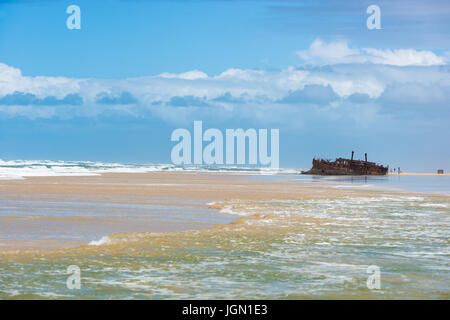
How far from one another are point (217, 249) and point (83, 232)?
3.69 metres

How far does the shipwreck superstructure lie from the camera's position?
95.4 m

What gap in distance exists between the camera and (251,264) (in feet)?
28.7

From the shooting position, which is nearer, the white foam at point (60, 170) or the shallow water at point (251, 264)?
the shallow water at point (251, 264)

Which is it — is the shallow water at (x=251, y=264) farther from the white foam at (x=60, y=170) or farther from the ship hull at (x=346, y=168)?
the ship hull at (x=346, y=168)

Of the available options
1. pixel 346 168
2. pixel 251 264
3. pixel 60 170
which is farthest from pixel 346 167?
pixel 251 264

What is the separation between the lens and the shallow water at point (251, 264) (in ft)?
23.2

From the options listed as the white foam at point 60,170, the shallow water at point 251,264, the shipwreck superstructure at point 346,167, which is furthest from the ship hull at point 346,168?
the shallow water at point 251,264

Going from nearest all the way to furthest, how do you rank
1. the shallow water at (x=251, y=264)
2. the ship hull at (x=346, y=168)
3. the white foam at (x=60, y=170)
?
1. the shallow water at (x=251, y=264)
2. the white foam at (x=60, y=170)
3. the ship hull at (x=346, y=168)

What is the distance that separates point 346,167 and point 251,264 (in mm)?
90099

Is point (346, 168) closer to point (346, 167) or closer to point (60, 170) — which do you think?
point (346, 167)

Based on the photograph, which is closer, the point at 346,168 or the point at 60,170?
the point at 60,170

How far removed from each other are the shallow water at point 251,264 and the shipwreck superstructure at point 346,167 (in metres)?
82.7

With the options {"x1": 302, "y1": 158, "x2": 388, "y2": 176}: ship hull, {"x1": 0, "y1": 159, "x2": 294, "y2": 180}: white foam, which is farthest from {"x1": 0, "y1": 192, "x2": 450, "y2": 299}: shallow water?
{"x1": 302, "y1": 158, "x2": 388, "y2": 176}: ship hull
